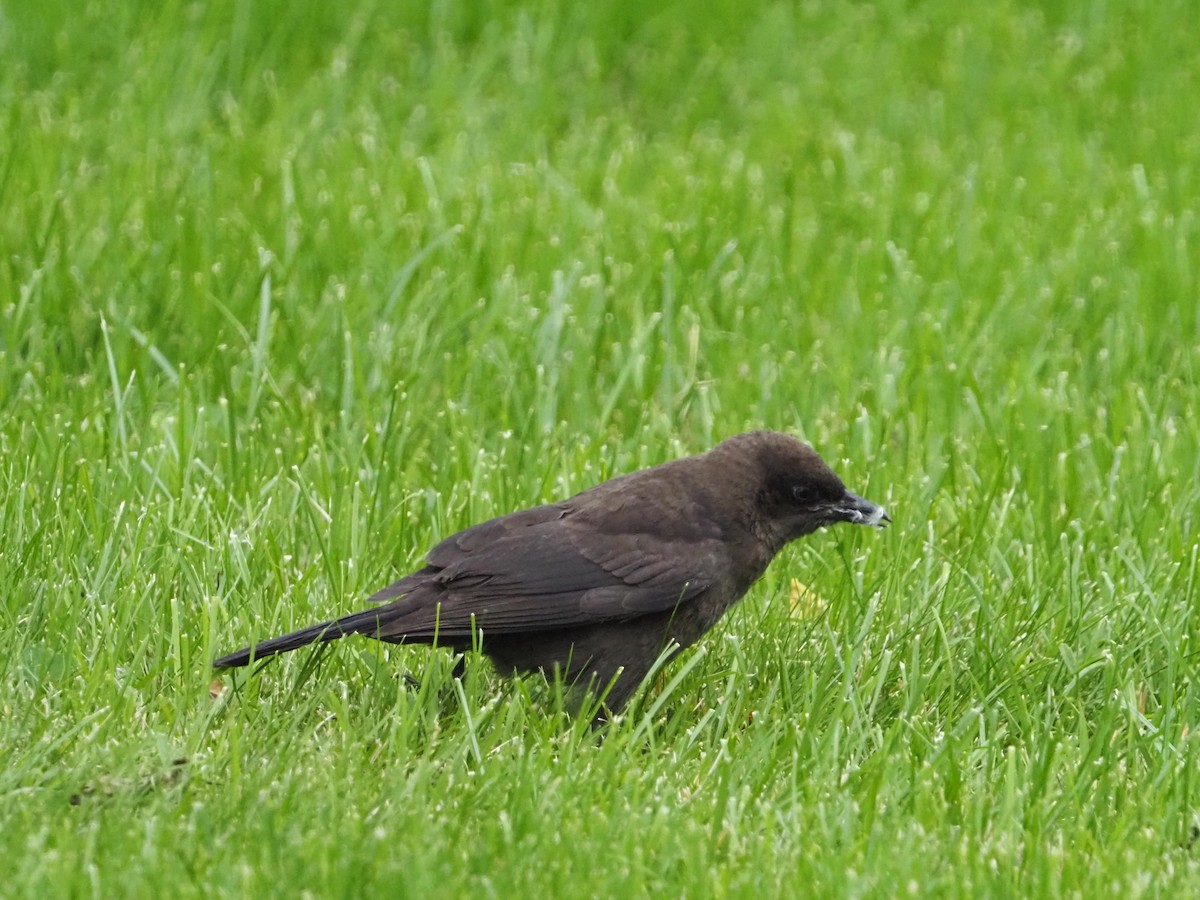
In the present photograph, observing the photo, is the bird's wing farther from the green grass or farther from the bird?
the green grass

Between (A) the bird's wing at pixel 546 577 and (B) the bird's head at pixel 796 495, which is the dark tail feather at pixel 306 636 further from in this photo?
(B) the bird's head at pixel 796 495

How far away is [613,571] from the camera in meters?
4.89

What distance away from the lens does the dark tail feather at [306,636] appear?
4.50 meters

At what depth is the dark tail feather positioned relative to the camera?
4.50 m

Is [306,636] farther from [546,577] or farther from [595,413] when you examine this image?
[595,413]

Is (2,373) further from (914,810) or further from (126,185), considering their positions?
(914,810)

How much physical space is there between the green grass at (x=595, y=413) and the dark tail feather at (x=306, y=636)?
0.12m

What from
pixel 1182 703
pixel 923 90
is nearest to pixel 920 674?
pixel 1182 703

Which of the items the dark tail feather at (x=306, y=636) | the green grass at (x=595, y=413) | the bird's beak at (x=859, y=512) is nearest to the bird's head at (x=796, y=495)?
the bird's beak at (x=859, y=512)

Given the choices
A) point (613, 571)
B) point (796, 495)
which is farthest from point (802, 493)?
point (613, 571)

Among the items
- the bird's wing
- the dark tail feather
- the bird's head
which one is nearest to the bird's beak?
the bird's head

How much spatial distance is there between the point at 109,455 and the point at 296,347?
1.17 m

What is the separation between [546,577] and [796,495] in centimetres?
83

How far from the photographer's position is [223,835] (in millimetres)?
3730
